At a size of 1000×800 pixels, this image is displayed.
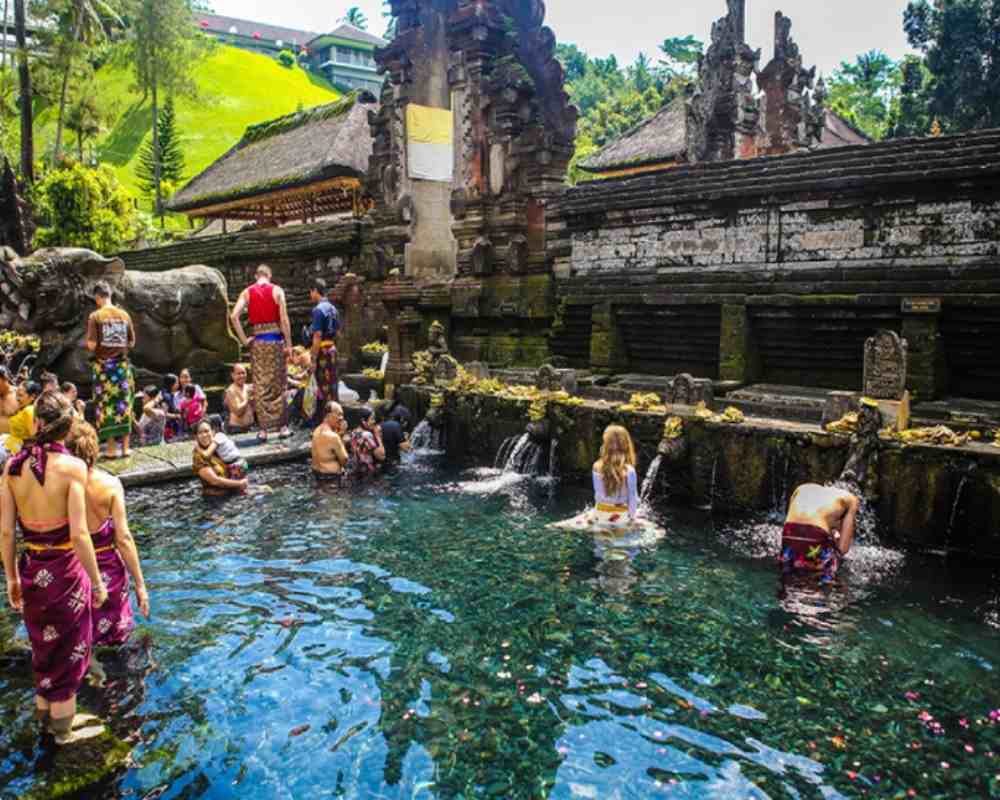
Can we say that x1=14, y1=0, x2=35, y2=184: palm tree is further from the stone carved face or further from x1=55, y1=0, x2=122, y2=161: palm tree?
the stone carved face

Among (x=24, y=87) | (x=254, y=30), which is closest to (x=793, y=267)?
(x=24, y=87)

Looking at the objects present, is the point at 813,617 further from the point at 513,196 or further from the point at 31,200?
the point at 31,200

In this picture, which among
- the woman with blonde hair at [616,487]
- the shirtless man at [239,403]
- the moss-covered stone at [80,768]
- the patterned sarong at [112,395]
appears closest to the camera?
the moss-covered stone at [80,768]

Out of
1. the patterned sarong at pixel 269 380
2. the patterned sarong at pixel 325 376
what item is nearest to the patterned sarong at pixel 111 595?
the patterned sarong at pixel 269 380

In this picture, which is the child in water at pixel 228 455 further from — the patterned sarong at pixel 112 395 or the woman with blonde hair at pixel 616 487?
the woman with blonde hair at pixel 616 487

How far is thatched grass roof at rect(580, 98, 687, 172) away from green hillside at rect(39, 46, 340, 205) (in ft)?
96.8

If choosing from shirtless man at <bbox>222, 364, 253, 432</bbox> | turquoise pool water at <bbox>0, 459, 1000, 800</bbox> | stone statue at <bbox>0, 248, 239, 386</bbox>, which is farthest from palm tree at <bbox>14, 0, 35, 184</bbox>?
turquoise pool water at <bbox>0, 459, 1000, 800</bbox>

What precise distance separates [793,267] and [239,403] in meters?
7.72

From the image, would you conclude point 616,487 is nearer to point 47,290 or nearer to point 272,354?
point 272,354

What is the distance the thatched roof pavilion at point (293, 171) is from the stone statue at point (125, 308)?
5.92m

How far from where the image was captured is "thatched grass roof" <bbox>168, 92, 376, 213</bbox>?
21.4 m

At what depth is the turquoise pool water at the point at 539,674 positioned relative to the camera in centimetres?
406

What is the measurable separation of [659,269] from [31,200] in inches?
985

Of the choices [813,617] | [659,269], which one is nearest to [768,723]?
[813,617]
